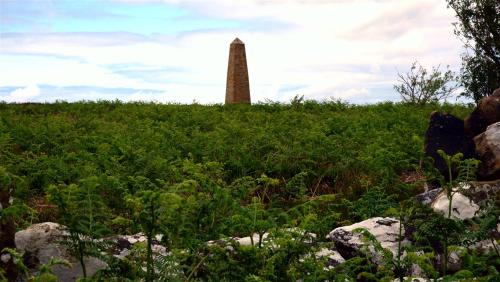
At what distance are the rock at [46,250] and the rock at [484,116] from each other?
19.0 ft

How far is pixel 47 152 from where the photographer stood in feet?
44.5

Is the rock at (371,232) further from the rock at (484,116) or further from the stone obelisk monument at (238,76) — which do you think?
the stone obelisk monument at (238,76)

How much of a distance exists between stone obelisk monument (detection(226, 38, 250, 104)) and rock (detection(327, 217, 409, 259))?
24.8m

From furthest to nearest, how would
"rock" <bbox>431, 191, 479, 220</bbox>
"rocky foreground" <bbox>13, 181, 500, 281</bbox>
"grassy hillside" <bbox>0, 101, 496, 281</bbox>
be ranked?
1. "rock" <bbox>431, 191, 479, 220</bbox>
2. "rocky foreground" <bbox>13, 181, 500, 281</bbox>
3. "grassy hillside" <bbox>0, 101, 496, 281</bbox>

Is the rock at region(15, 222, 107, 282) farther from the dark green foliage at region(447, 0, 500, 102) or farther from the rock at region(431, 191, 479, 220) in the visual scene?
the dark green foliage at region(447, 0, 500, 102)

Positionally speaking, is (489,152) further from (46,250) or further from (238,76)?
(238,76)

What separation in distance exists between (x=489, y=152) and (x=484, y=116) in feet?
3.35

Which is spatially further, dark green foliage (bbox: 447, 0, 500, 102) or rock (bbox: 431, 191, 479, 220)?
dark green foliage (bbox: 447, 0, 500, 102)

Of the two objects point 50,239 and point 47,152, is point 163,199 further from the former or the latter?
point 47,152

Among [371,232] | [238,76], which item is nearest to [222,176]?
[371,232]

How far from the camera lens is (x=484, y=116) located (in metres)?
9.25

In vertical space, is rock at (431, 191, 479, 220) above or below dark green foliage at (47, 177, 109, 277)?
below

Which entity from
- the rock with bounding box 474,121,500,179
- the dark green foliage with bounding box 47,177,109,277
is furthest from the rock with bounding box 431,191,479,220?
the dark green foliage with bounding box 47,177,109,277

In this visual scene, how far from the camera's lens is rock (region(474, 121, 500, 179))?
26.9 ft
